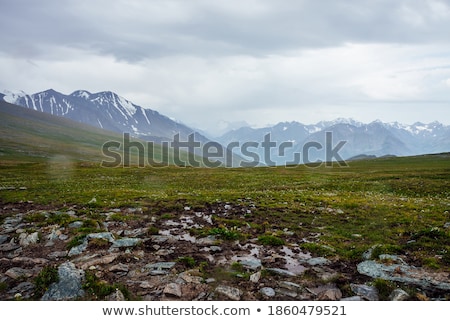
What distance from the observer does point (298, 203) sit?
75.6 ft

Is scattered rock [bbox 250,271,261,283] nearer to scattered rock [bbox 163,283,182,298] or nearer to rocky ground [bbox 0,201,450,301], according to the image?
rocky ground [bbox 0,201,450,301]

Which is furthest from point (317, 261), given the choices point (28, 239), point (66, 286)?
point (28, 239)

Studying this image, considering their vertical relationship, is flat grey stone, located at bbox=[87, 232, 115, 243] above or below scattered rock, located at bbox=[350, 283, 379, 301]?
above

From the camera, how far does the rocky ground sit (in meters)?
8.91

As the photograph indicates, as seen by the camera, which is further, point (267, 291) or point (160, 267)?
point (160, 267)

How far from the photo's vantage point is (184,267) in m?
10.7

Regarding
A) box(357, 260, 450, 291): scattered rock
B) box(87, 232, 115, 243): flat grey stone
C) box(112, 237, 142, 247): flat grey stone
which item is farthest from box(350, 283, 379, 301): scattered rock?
box(87, 232, 115, 243): flat grey stone

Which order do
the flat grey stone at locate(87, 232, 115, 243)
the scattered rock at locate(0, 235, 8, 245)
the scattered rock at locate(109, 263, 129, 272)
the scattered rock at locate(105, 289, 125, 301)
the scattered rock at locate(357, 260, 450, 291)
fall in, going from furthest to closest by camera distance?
1. the scattered rock at locate(0, 235, 8, 245)
2. the flat grey stone at locate(87, 232, 115, 243)
3. the scattered rock at locate(109, 263, 129, 272)
4. the scattered rock at locate(357, 260, 450, 291)
5. the scattered rock at locate(105, 289, 125, 301)

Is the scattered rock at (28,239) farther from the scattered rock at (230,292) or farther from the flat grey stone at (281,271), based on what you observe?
the flat grey stone at (281,271)

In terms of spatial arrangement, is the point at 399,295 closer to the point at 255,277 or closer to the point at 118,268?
the point at 255,277

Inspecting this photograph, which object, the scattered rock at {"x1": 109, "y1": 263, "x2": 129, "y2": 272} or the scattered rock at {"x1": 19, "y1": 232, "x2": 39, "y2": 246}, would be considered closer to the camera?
the scattered rock at {"x1": 109, "y1": 263, "x2": 129, "y2": 272}

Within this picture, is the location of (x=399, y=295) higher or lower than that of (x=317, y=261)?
higher

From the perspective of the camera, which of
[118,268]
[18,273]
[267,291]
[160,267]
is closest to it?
[267,291]
